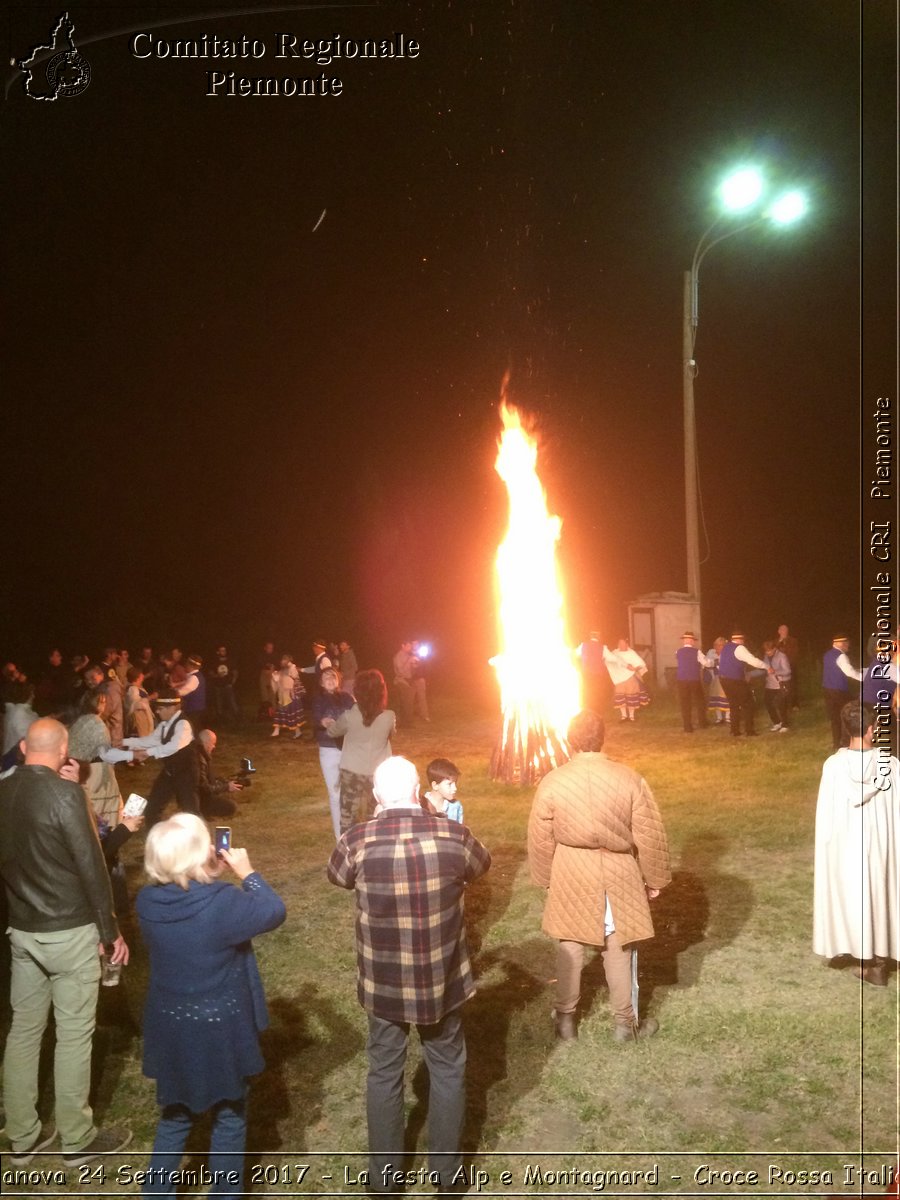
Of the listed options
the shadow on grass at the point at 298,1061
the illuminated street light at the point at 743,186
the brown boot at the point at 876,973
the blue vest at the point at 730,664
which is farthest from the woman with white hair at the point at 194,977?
the illuminated street light at the point at 743,186

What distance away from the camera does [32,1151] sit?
16.0 feet

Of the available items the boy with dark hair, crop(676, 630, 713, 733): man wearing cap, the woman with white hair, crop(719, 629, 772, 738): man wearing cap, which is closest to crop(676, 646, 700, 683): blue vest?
crop(676, 630, 713, 733): man wearing cap

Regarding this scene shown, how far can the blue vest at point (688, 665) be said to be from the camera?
55.5 feet

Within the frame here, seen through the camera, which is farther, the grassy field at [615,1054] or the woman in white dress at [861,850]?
the woman in white dress at [861,850]

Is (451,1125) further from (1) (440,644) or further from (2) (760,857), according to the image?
(1) (440,644)

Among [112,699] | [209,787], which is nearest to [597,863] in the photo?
[209,787]

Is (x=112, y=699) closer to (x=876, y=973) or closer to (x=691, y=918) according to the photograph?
(x=691, y=918)

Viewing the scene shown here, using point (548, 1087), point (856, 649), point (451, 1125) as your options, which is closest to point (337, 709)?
point (548, 1087)

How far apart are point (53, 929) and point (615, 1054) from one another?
132 inches

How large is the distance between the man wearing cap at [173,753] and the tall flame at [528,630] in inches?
199

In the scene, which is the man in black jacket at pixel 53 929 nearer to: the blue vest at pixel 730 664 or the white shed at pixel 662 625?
the blue vest at pixel 730 664

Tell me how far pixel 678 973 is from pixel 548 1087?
181 centimetres

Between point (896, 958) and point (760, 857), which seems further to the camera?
point (760, 857)

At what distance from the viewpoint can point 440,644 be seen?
3716cm
